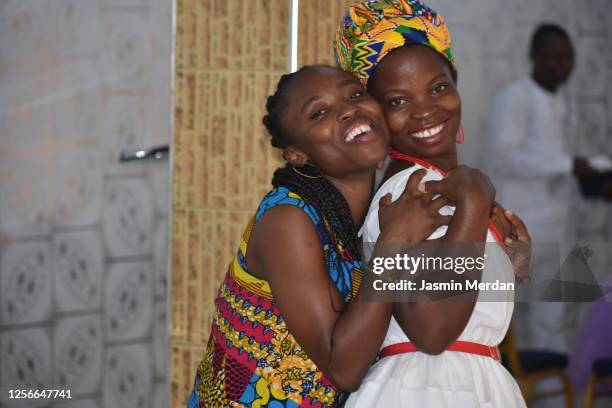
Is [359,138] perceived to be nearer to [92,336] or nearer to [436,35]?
[436,35]

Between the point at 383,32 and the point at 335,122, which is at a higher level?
the point at 383,32

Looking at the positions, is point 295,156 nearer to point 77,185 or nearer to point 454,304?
point 454,304

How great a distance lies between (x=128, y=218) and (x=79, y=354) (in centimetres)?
65

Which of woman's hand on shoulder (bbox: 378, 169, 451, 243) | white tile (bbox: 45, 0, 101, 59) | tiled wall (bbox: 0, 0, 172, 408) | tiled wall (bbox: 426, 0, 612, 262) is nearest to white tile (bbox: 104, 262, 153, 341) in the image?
tiled wall (bbox: 0, 0, 172, 408)

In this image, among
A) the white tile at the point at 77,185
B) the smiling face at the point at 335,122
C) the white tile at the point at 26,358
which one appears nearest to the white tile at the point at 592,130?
the smiling face at the point at 335,122

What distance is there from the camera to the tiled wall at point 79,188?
371 cm

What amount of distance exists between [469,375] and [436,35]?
70 centimetres

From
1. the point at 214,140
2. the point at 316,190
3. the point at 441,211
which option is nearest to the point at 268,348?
Answer: the point at 316,190

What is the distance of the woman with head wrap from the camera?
1.62 metres

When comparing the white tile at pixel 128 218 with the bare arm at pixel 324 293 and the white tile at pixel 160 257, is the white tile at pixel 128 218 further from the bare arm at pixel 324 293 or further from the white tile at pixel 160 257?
the bare arm at pixel 324 293

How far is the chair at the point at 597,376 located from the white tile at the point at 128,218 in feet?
6.48

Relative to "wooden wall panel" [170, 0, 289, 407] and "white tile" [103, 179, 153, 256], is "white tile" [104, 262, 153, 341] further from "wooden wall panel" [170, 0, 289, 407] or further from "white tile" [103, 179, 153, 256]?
"wooden wall panel" [170, 0, 289, 407]

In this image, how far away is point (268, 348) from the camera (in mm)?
1773

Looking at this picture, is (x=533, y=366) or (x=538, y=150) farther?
(x=533, y=366)
